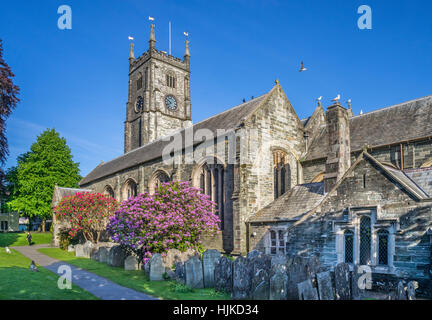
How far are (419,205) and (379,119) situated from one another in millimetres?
12515

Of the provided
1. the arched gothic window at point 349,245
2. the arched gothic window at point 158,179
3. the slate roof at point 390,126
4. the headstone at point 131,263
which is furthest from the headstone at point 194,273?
the arched gothic window at point 158,179

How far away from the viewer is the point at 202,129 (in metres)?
27.8

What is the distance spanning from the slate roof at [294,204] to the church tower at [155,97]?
33004mm

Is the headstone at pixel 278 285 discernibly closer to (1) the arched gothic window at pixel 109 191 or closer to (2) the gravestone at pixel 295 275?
(2) the gravestone at pixel 295 275

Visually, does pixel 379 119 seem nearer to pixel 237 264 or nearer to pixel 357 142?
pixel 357 142

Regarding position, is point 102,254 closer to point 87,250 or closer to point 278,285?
point 87,250

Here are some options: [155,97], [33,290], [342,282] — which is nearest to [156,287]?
[33,290]

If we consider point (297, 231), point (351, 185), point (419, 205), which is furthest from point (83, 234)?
point (419, 205)

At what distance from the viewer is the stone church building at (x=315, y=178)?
12.1m

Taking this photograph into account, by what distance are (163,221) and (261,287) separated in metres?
8.84

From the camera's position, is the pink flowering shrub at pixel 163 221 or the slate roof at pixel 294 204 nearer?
the pink flowering shrub at pixel 163 221

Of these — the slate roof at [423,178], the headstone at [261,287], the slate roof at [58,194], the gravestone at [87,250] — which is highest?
the slate roof at [423,178]

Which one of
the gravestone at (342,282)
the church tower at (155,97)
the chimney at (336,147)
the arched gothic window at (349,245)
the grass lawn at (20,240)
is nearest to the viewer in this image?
the gravestone at (342,282)
